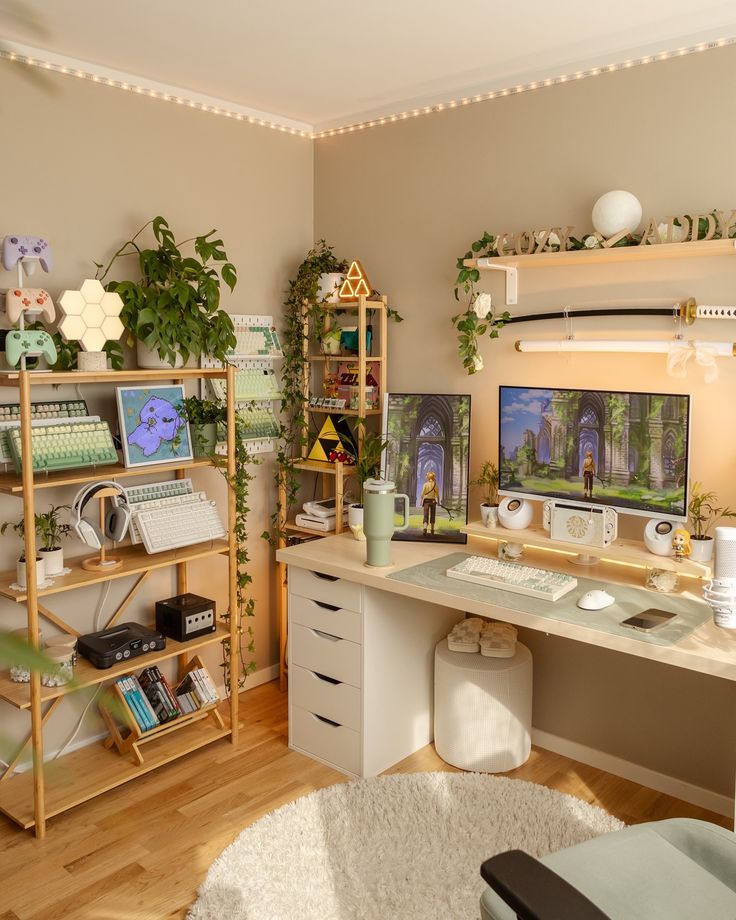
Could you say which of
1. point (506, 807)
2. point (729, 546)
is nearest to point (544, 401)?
point (729, 546)

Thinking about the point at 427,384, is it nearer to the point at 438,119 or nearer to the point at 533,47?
the point at 438,119

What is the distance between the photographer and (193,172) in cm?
343

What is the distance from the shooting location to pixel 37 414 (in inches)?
111

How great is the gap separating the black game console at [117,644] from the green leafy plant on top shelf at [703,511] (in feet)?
6.32

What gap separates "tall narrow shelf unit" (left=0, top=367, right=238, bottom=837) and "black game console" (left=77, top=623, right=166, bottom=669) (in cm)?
3

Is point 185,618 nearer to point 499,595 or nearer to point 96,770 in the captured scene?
point 96,770

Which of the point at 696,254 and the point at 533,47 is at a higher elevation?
the point at 533,47

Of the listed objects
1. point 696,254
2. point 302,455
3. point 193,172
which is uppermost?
point 193,172

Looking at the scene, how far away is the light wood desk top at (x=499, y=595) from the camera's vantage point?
2.21m

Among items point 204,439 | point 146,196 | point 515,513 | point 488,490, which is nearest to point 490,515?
point 515,513

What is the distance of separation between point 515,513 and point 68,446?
5.24ft

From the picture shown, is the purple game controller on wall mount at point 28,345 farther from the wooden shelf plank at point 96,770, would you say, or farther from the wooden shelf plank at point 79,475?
the wooden shelf plank at point 96,770

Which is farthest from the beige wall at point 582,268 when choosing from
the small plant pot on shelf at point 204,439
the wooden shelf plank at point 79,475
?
the wooden shelf plank at point 79,475

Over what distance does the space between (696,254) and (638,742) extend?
172cm
